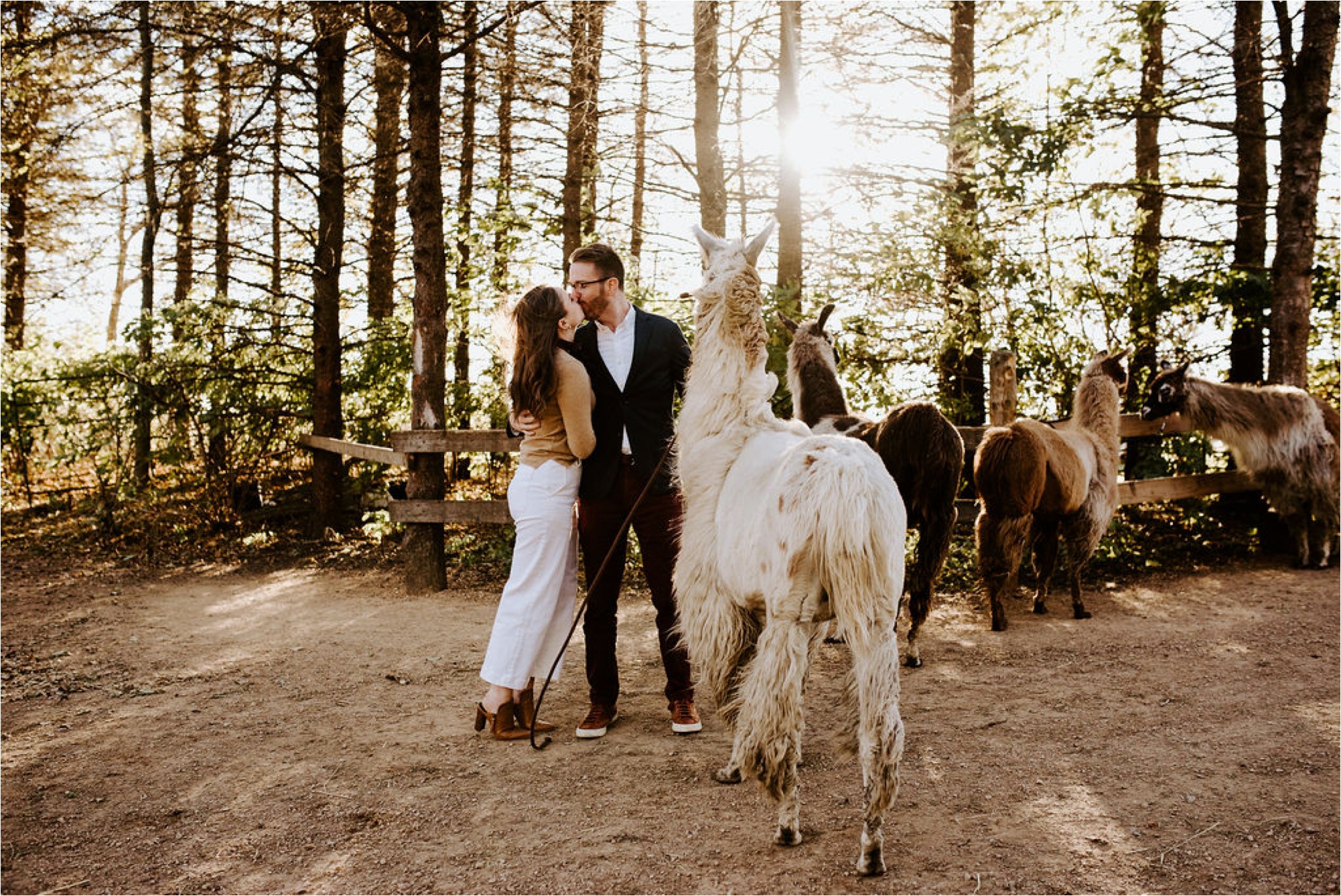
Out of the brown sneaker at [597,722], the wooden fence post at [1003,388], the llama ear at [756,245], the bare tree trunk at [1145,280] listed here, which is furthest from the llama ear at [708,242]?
the bare tree trunk at [1145,280]

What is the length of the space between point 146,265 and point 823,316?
363 inches

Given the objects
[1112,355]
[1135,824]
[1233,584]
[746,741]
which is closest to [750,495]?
[746,741]

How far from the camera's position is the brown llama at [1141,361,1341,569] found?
746 centimetres

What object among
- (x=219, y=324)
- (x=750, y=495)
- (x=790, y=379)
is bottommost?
(x=750, y=495)

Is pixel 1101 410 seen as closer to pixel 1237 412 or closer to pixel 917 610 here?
pixel 1237 412

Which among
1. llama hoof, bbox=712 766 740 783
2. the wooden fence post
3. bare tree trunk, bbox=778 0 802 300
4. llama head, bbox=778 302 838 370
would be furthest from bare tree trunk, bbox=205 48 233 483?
llama hoof, bbox=712 766 740 783

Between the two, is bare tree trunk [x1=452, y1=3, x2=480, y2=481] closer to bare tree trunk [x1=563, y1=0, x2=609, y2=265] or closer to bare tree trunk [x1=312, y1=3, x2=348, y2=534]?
bare tree trunk [x1=563, y1=0, x2=609, y2=265]

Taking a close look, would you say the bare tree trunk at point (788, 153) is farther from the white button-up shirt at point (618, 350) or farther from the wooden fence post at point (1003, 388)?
the white button-up shirt at point (618, 350)

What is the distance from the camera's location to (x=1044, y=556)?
22.0 ft

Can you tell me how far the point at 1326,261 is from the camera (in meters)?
8.25

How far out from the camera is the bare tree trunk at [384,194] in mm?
10867

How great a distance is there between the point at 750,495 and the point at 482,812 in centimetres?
164

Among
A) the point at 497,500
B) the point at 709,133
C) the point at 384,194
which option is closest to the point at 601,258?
the point at 497,500

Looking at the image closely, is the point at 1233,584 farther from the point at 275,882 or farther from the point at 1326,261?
the point at 275,882
